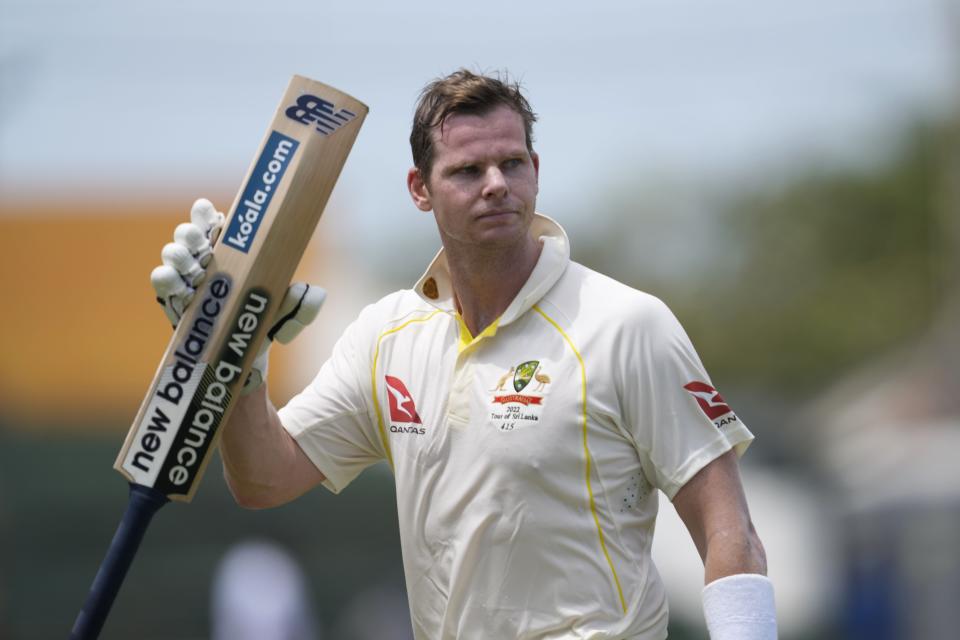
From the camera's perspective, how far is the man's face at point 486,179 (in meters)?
3.80

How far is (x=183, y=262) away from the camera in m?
3.78

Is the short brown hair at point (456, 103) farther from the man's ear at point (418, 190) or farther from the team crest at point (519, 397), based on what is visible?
the team crest at point (519, 397)

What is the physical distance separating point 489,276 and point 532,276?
0.11 m

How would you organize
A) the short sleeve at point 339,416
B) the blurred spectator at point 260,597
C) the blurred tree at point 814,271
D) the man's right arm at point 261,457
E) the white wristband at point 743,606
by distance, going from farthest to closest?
the blurred tree at point 814,271
the blurred spectator at point 260,597
the short sleeve at point 339,416
the man's right arm at point 261,457
the white wristband at point 743,606

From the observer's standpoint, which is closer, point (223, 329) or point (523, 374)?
point (523, 374)

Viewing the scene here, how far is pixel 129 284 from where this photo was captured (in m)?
18.3

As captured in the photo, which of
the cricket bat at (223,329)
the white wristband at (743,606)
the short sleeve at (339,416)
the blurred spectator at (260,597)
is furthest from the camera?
the blurred spectator at (260,597)

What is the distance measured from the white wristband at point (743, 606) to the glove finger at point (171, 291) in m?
1.45

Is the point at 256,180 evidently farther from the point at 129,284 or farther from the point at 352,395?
the point at 129,284

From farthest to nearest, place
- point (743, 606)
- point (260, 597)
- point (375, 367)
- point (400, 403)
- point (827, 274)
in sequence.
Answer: point (827, 274), point (260, 597), point (375, 367), point (400, 403), point (743, 606)

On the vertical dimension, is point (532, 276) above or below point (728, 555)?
above

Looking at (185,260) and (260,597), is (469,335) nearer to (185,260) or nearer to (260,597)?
(185,260)

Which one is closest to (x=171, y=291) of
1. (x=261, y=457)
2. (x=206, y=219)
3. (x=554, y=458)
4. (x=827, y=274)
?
(x=206, y=219)

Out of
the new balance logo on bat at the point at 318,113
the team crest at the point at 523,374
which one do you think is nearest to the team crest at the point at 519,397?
the team crest at the point at 523,374
